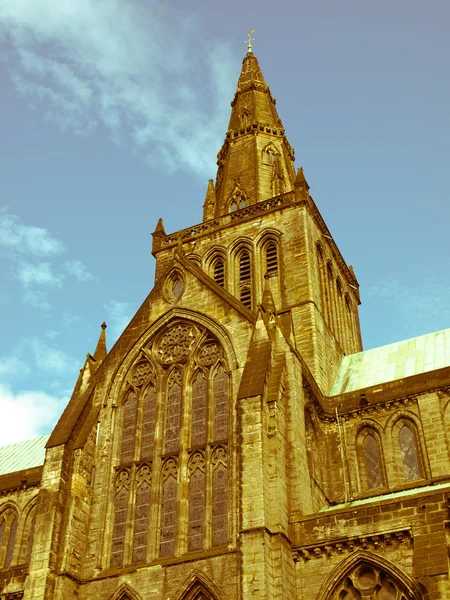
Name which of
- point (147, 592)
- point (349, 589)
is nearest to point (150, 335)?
point (147, 592)

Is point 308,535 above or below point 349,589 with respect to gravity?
above

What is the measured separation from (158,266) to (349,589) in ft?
70.1

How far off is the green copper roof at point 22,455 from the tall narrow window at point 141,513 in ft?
30.5

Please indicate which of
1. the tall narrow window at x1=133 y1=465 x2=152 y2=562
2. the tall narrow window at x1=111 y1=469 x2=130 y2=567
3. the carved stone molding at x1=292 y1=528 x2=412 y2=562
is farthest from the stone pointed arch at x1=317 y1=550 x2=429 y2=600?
the tall narrow window at x1=111 y1=469 x2=130 y2=567

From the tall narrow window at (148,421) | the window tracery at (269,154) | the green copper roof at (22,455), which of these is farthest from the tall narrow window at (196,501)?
the window tracery at (269,154)

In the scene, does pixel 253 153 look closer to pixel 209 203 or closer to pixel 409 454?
pixel 209 203

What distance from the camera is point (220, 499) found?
22.7m

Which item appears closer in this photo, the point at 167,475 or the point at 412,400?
the point at 167,475

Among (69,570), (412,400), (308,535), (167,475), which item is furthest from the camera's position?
(412,400)

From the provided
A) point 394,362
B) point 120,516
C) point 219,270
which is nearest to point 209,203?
point 219,270

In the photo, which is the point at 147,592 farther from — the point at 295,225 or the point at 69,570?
the point at 295,225

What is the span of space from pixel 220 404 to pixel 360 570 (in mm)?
7162

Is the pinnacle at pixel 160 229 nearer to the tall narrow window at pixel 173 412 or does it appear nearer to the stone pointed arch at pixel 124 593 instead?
the tall narrow window at pixel 173 412

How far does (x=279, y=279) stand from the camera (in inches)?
1357
